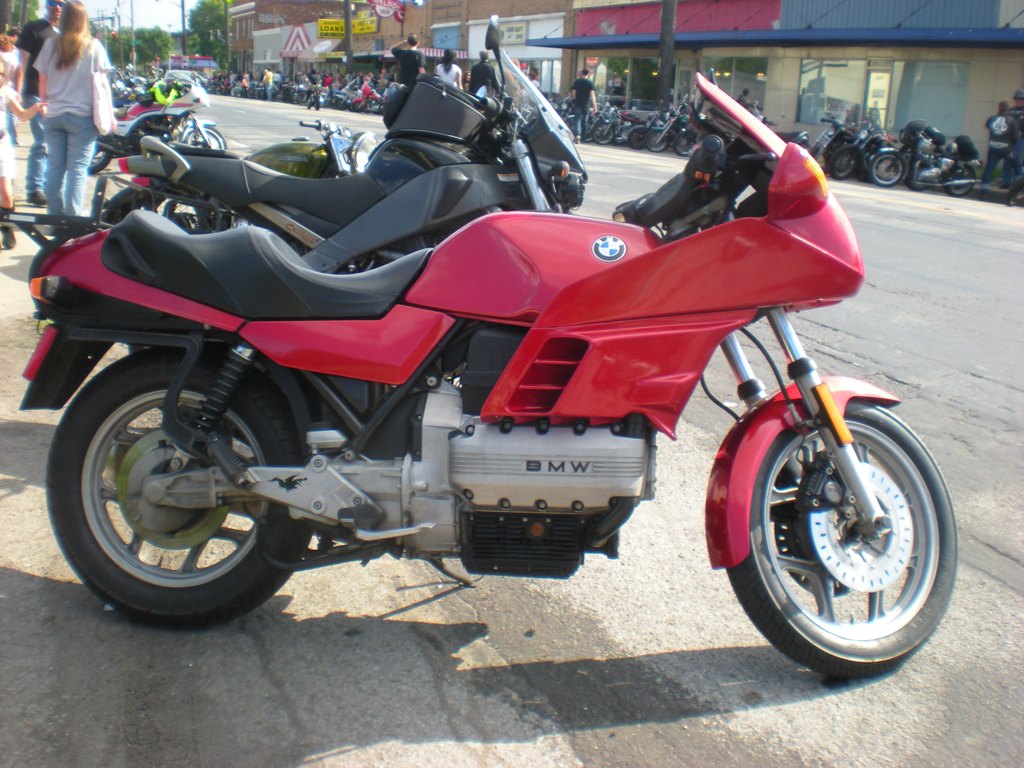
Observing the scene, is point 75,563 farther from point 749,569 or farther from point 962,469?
point 962,469

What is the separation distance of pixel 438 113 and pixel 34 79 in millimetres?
6835

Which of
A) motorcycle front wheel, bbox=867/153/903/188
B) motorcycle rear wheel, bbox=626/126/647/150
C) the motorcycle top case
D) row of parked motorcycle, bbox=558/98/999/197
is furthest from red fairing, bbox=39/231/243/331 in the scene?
motorcycle rear wheel, bbox=626/126/647/150

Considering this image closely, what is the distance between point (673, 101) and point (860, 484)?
1356 inches

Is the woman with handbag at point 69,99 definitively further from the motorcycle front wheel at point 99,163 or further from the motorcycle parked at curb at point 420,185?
the motorcycle front wheel at point 99,163

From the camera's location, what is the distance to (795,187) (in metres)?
2.51

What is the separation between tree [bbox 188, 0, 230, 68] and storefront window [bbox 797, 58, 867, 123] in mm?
93208

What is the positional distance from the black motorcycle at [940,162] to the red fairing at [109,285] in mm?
19761

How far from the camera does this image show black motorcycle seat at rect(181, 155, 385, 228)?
4875 mm

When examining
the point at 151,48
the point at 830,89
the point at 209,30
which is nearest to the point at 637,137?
the point at 830,89

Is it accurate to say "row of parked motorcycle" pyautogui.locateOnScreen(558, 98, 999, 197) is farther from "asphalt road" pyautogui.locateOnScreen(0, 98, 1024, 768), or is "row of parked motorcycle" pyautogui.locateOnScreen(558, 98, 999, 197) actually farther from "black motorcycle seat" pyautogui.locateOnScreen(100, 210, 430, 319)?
"black motorcycle seat" pyautogui.locateOnScreen(100, 210, 430, 319)

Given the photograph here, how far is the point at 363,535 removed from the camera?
272 centimetres

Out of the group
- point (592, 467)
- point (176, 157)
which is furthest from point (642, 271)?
point (176, 157)

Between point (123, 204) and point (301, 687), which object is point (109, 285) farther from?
point (123, 204)

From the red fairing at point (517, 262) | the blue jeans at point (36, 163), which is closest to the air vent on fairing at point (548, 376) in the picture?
the red fairing at point (517, 262)
